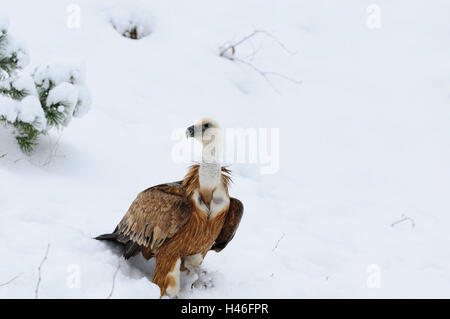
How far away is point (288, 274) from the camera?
489cm

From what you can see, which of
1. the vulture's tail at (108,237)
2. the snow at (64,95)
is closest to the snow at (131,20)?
the snow at (64,95)

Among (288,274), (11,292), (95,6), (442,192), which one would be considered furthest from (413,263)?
(95,6)

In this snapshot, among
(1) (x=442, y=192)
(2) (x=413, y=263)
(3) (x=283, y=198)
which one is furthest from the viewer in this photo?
(1) (x=442, y=192)

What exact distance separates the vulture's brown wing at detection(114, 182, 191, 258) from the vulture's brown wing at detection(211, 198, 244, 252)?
394mm

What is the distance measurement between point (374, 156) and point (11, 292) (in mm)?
5500

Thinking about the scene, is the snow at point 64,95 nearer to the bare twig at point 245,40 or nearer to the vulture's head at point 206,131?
the vulture's head at point 206,131

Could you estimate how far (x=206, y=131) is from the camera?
4.22 m

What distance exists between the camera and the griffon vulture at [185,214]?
4.10 m

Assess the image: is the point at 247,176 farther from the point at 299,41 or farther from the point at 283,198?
the point at 299,41

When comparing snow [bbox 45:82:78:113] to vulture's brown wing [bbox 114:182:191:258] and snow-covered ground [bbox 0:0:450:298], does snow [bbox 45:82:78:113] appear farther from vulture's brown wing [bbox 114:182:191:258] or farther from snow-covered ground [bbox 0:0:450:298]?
vulture's brown wing [bbox 114:182:191:258]

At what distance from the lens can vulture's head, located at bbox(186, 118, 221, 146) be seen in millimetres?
4227
